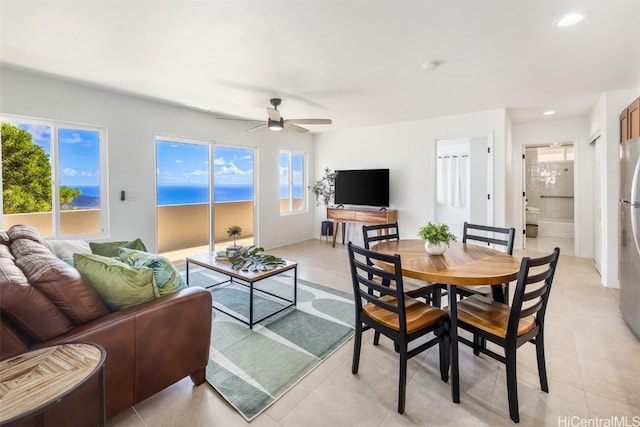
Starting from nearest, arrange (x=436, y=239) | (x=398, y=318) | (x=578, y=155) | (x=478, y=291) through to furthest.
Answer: (x=398, y=318) < (x=436, y=239) < (x=478, y=291) < (x=578, y=155)

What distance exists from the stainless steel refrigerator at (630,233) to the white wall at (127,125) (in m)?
5.01

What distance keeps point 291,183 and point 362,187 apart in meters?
1.64

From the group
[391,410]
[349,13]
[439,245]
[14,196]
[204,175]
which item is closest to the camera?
[391,410]

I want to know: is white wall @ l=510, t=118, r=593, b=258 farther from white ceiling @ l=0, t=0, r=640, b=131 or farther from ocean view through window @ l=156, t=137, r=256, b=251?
ocean view through window @ l=156, t=137, r=256, b=251

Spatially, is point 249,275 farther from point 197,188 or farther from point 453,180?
point 453,180

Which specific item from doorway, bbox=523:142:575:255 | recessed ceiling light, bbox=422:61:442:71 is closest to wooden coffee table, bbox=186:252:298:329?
recessed ceiling light, bbox=422:61:442:71

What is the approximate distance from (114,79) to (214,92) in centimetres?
107

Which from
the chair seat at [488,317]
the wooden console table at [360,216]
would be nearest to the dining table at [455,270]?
the chair seat at [488,317]

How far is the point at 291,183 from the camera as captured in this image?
6586mm

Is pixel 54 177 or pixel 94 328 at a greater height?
pixel 54 177

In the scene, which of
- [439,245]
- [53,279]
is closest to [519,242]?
[439,245]

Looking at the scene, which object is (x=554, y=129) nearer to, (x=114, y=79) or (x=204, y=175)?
(x=204, y=175)

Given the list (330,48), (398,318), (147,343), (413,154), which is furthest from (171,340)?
(413,154)

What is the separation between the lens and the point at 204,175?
5.04m
